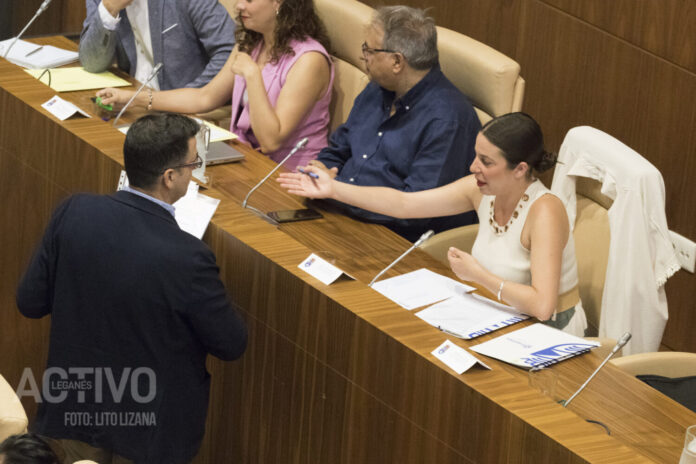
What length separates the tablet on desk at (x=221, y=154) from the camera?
10.2ft

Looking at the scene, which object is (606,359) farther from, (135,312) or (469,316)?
(135,312)

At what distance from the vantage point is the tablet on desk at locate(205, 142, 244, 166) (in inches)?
123

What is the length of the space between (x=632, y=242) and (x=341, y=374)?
0.90 metres

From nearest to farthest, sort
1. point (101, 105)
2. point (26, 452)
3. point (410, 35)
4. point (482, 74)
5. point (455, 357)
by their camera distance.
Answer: point (26, 452), point (455, 357), point (410, 35), point (482, 74), point (101, 105)

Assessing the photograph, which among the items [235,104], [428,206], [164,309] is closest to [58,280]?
[164,309]

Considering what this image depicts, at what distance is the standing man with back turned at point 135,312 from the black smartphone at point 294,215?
52cm

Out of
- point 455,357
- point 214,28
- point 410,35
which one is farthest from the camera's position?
point 214,28

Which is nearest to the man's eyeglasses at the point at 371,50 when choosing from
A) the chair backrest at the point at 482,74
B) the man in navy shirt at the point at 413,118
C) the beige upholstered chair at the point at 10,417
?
the man in navy shirt at the point at 413,118

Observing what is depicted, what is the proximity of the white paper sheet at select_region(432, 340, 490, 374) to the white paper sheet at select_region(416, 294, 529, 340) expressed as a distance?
0.16 metres

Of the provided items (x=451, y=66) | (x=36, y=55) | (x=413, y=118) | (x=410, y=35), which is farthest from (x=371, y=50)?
(x=36, y=55)

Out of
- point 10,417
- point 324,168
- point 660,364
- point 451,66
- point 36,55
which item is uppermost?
point 451,66

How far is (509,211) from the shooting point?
270cm

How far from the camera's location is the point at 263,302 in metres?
2.47

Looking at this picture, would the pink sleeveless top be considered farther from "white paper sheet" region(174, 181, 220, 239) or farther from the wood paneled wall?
"white paper sheet" region(174, 181, 220, 239)
